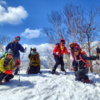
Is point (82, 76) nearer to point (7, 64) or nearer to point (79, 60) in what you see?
point (79, 60)

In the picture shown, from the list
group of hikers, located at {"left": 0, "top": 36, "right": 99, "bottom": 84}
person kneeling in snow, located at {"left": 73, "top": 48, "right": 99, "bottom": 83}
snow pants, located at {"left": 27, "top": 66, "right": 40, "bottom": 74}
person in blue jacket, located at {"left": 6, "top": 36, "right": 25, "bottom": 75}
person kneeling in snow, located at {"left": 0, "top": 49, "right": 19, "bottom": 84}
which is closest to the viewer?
person kneeling in snow, located at {"left": 0, "top": 49, "right": 19, "bottom": 84}

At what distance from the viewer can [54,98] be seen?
1.73 metres

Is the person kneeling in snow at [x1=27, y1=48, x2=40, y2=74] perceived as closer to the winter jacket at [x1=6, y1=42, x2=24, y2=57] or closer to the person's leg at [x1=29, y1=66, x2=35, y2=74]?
the person's leg at [x1=29, y1=66, x2=35, y2=74]

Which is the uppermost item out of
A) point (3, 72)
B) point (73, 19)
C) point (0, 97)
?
point (73, 19)

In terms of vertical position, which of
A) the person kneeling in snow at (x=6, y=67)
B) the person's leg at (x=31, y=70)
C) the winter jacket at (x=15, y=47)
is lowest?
the person's leg at (x=31, y=70)

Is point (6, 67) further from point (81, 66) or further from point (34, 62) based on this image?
point (81, 66)

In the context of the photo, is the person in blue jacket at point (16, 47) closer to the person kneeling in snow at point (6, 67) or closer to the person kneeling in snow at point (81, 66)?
the person kneeling in snow at point (6, 67)

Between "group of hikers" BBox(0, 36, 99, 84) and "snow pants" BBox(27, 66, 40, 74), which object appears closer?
"group of hikers" BBox(0, 36, 99, 84)

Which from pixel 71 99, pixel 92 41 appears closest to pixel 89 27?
pixel 92 41

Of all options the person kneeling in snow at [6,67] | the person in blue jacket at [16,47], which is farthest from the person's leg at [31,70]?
the person kneeling in snow at [6,67]

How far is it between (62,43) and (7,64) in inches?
104

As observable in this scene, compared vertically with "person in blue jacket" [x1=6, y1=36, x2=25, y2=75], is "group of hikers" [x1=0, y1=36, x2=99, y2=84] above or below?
below

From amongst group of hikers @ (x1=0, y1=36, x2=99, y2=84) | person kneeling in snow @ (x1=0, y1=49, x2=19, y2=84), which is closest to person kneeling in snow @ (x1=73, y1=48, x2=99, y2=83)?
group of hikers @ (x1=0, y1=36, x2=99, y2=84)

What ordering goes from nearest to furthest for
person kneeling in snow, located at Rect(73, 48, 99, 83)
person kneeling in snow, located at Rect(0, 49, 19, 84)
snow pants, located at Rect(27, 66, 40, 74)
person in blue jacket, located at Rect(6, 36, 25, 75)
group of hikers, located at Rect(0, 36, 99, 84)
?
person kneeling in snow, located at Rect(0, 49, 19, 84), group of hikers, located at Rect(0, 36, 99, 84), person kneeling in snow, located at Rect(73, 48, 99, 83), person in blue jacket, located at Rect(6, 36, 25, 75), snow pants, located at Rect(27, 66, 40, 74)
